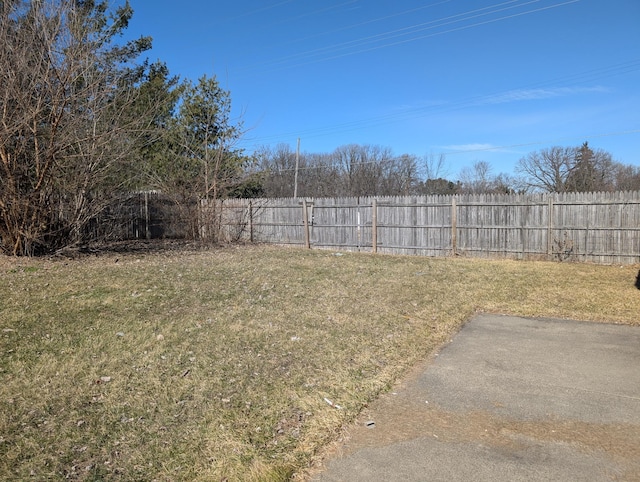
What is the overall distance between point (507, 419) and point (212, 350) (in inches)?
114

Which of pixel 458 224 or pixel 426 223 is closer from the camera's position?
pixel 458 224

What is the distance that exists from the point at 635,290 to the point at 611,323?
2.73m

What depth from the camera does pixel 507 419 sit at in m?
3.46

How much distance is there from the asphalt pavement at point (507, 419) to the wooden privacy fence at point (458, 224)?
748 cm

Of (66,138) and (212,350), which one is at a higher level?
(66,138)

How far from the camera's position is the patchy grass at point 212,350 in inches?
119

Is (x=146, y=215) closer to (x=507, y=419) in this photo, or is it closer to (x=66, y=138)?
(x=66, y=138)

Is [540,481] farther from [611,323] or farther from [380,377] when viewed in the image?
[611,323]

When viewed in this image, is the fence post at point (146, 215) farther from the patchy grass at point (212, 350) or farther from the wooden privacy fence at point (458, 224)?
the patchy grass at point (212, 350)

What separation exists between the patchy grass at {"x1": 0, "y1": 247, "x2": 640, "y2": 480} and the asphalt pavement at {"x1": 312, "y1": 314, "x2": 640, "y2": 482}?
30 cm

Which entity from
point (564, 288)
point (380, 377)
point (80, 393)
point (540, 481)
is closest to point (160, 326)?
point (80, 393)

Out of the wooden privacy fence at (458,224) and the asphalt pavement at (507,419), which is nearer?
the asphalt pavement at (507,419)

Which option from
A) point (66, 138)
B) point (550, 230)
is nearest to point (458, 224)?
point (550, 230)

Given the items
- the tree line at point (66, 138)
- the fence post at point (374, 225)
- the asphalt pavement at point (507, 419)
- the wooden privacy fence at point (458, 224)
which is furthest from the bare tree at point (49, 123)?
the asphalt pavement at point (507, 419)
